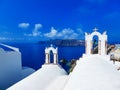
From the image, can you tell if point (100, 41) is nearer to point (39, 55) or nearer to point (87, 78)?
point (87, 78)

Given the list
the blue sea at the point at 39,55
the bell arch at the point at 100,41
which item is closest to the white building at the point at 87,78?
the bell arch at the point at 100,41

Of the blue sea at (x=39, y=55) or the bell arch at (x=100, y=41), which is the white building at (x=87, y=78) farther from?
the blue sea at (x=39, y=55)

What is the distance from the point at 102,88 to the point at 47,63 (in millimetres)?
14009

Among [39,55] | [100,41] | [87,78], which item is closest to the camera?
[87,78]

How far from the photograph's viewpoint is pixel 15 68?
1862cm

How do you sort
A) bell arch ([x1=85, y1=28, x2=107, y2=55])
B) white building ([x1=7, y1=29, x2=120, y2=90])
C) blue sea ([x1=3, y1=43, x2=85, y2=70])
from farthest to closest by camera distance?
blue sea ([x1=3, y1=43, x2=85, y2=70]) < bell arch ([x1=85, y1=28, x2=107, y2=55]) < white building ([x1=7, y1=29, x2=120, y2=90])

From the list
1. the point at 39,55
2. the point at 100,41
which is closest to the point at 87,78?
the point at 100,41

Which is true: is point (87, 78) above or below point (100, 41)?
below

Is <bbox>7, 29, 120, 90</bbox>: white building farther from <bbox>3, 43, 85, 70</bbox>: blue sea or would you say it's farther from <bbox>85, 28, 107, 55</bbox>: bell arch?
<bbox>3, 43, 85, 70</bbox>: blue sea

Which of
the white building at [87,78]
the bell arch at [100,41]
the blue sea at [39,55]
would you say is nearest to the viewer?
the white building at [87,78]

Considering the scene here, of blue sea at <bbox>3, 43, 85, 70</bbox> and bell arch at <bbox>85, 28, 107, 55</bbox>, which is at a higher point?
bell arch at <bbox>85, 28, 107, 55</bbox>

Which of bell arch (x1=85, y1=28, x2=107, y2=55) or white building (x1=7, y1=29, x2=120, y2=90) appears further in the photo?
bell arch (x1=85, y1=28, x2=107, y2=55)

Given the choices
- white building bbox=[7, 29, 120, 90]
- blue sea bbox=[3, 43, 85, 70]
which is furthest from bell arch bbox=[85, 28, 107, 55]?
blue sea bbox=[3, 43, 85, 70]

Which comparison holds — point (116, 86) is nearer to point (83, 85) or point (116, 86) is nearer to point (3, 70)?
point (83, 85)
